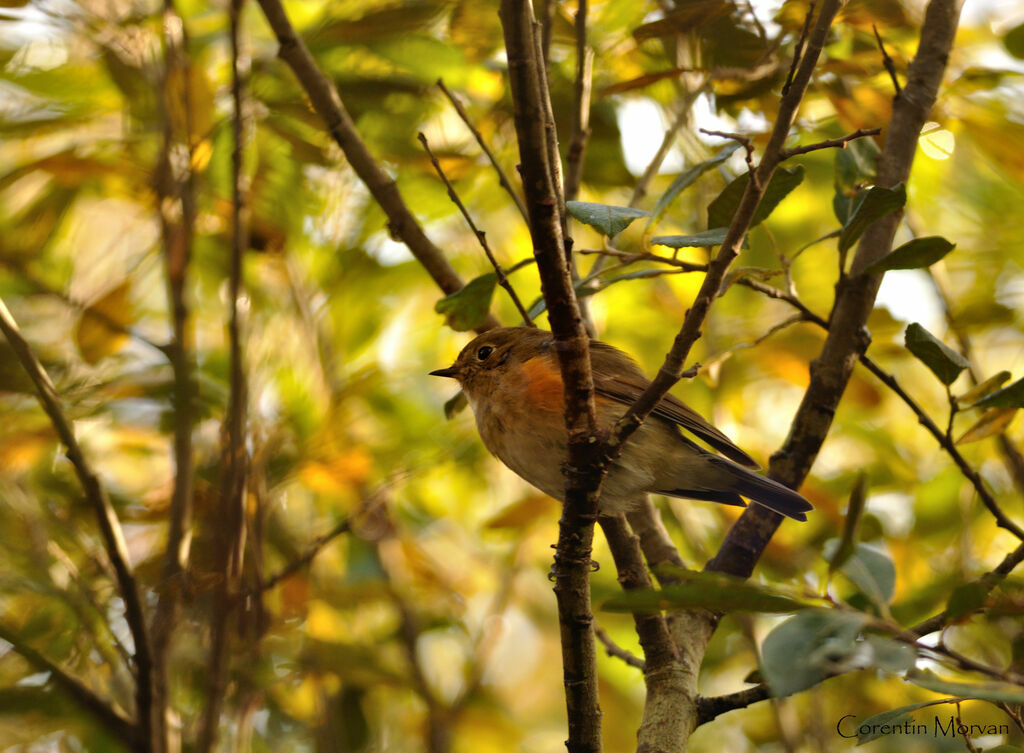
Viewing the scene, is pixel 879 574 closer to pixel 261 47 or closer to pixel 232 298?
pixel 232 298

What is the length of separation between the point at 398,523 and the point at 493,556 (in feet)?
2.97

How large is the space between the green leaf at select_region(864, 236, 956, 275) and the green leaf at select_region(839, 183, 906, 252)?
3.9 inches

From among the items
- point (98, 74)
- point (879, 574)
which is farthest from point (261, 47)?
point (879, 574)

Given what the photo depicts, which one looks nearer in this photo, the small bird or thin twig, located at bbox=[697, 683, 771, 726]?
thin twig, located at bbox=[697, 683, 771, 726]

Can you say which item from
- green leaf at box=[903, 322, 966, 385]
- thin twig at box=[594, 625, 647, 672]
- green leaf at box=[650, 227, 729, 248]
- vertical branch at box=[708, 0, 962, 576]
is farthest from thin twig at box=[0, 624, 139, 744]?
green leaf at box=[903, 322, 966, 385]

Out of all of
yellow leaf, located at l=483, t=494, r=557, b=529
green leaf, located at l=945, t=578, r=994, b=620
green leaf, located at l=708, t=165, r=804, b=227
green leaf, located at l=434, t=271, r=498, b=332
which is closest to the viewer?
green leaf, located at l=945, t=578, r=994, b=620

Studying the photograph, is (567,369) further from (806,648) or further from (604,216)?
(806,648)

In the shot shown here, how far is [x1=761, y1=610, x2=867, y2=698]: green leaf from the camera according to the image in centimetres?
136

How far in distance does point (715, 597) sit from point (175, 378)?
1934mm

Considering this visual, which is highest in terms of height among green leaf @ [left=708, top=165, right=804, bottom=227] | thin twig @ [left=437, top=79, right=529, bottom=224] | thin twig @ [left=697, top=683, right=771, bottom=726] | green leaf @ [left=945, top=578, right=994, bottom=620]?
thin twig @ [left=437, top=79, right=529, bottom=224]

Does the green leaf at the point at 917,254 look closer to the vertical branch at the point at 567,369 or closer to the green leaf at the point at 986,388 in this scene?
the green leaf at the point at 986,388

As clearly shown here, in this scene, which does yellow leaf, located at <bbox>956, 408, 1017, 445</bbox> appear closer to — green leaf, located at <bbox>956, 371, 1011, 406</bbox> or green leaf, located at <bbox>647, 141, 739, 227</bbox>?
green leaf, located at <bbox>956, 371, 1011, 406</bbox>

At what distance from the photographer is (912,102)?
9.89 ft

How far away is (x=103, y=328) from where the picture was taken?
3.19 m
